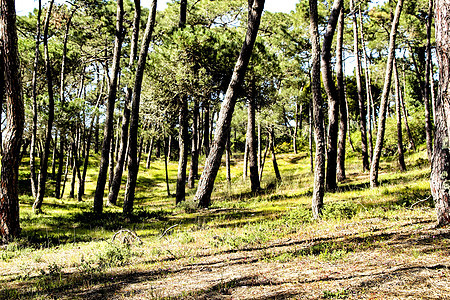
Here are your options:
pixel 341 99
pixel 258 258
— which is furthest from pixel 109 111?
pixel 258 258

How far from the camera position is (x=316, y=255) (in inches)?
176

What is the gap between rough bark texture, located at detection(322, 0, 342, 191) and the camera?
394 inches

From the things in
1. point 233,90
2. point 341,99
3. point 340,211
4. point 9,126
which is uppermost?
point 341,99

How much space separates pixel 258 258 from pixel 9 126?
636cm

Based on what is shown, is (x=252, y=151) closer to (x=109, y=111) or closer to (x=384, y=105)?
(x=384, y=105)

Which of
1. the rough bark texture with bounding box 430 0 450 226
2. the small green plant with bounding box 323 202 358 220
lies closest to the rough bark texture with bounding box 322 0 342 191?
the small green plant with bounding box 323 202 358 220

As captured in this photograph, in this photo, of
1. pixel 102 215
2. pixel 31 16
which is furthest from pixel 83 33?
pixel 102 215

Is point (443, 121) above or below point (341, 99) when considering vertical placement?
below

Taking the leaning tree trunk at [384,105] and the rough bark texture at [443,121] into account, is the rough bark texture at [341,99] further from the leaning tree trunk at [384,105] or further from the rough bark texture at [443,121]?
the rough bark texture at [443,121]

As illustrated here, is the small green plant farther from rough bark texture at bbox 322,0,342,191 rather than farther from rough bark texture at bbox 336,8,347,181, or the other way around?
rough bark texture at bbox 336,8,347,181

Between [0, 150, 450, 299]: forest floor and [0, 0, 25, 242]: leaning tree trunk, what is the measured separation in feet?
1.83

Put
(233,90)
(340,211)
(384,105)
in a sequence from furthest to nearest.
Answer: (384,105) → (233,90) → (340,211)

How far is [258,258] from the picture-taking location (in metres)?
4.71

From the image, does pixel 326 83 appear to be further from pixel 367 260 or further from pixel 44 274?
pixel 44 274
